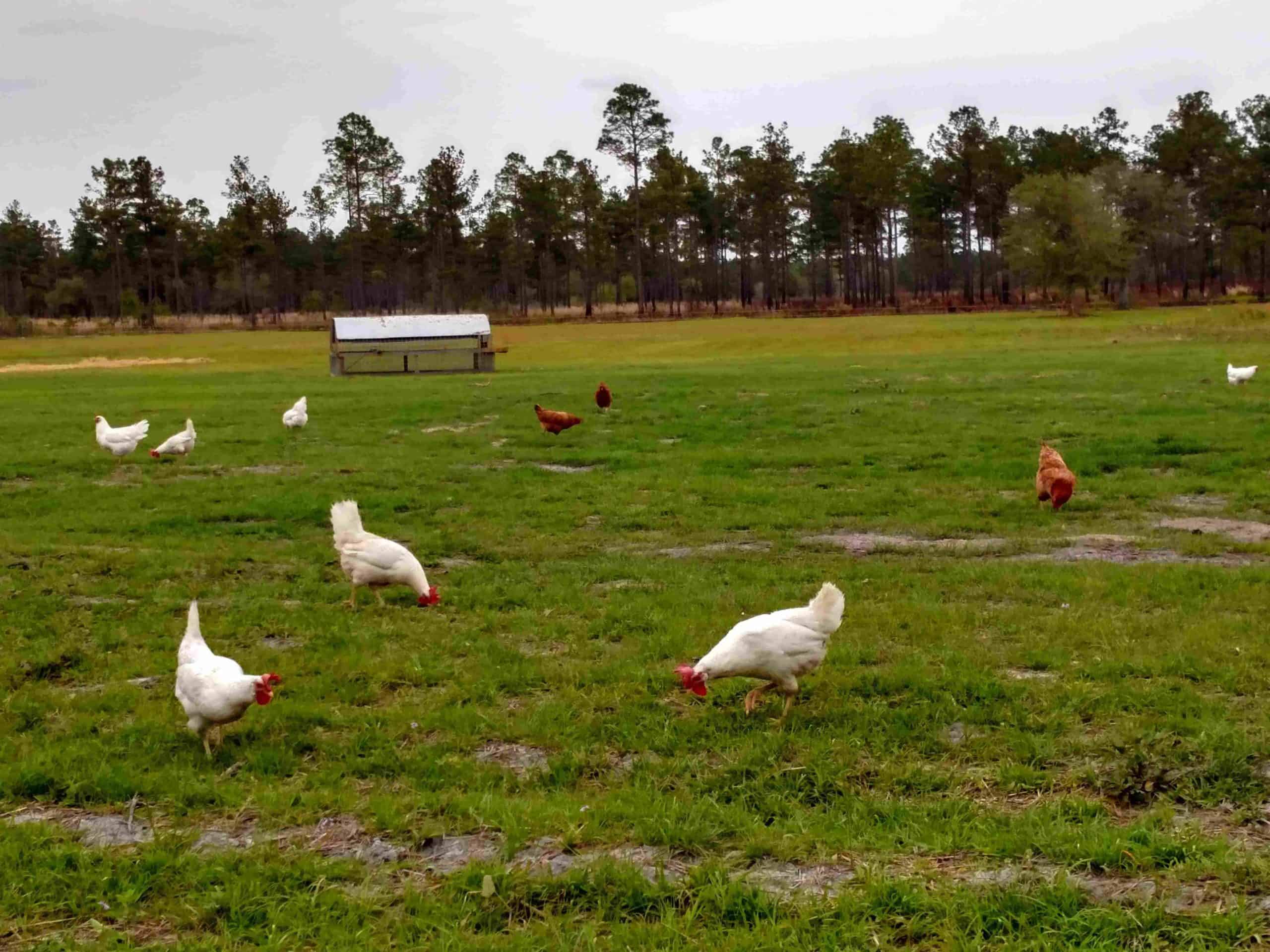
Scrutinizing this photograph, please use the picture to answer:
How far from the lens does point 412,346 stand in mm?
40656

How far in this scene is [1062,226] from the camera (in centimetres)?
7181

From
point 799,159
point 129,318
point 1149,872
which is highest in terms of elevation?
point 799,159

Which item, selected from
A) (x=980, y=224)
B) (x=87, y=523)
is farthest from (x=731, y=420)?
(x=980, y=224)

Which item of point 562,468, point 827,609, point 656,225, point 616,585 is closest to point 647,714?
point 827,609

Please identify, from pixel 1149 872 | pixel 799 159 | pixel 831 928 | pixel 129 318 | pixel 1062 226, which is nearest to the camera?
pixel 831 928

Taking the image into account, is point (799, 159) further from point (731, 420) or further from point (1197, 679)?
point (1197, 679)

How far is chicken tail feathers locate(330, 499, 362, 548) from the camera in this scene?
9.04 meters

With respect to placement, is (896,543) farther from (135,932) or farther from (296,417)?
(296,417)

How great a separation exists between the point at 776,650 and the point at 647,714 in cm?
84

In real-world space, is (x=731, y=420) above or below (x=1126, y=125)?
below

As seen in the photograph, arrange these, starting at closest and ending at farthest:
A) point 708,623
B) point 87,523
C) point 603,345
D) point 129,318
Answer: point 708,623
point 87,523
point 603,345
point 129,318

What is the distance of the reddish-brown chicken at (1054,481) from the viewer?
41.3 feet

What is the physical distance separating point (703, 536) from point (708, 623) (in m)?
3.74

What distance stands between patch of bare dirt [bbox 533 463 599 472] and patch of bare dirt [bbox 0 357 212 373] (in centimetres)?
3382
